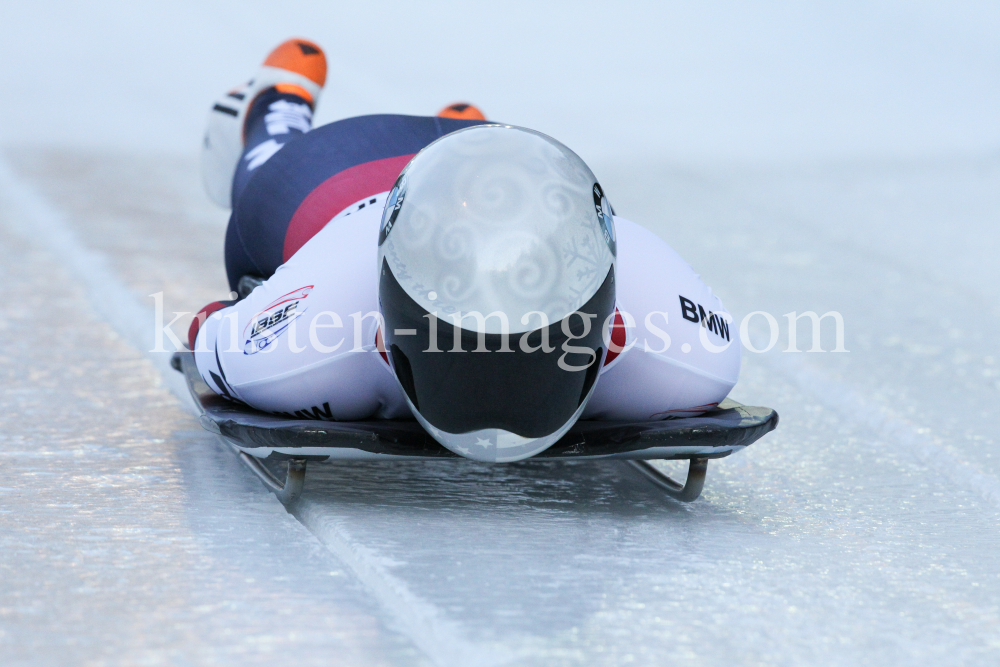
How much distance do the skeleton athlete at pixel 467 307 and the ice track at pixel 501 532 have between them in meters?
0.13

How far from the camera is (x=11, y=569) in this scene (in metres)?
1.17

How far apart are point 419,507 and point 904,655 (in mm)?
573

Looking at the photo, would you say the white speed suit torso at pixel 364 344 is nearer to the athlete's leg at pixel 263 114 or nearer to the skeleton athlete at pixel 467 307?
the skeleton athlete at pixel 467 307

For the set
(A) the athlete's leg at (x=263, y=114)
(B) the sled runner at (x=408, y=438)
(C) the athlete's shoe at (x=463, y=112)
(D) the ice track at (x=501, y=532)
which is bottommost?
(D) the ice track at (x=501, y=532)

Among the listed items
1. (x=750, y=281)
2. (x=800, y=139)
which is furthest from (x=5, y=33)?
(x=750, y=281)

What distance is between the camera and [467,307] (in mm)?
1152

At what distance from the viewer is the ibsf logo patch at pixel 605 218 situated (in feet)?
3.98

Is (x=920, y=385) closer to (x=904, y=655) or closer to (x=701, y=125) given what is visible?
(x=904, y=655)

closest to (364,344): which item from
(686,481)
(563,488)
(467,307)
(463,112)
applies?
(467,307)

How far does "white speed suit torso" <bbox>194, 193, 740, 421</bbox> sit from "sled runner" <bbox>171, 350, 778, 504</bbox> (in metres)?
0.03

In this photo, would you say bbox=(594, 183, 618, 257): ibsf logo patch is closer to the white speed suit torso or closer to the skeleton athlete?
the skeleton athlete

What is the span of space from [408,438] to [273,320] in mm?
228

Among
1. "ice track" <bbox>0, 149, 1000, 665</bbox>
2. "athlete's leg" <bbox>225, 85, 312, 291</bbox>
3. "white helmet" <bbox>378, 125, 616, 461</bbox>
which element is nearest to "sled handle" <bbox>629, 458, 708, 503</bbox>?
"ice track" <bbox>0, 149, 1000, 665</bbox>

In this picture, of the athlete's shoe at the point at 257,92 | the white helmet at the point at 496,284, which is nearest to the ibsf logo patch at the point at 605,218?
the white helmet at the point at 496,284
